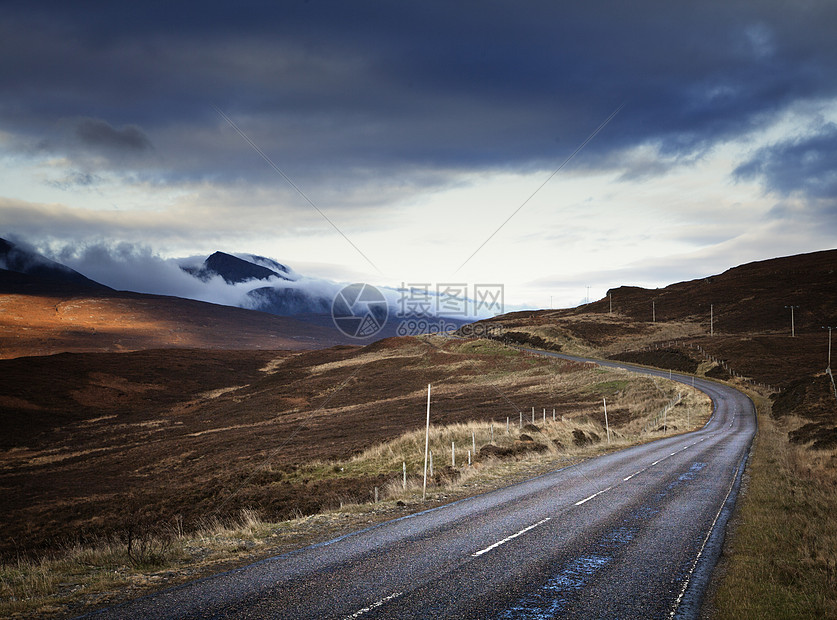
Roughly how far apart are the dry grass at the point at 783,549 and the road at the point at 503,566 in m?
0.59

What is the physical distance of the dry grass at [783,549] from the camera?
8.64m

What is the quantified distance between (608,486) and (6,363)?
10563cm

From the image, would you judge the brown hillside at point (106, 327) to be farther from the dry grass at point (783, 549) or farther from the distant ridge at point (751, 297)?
the dry grass at point (783, 549)

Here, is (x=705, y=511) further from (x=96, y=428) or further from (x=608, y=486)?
(x=96, y=428)

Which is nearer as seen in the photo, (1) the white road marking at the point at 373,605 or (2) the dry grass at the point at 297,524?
(1) the white road marking at the point at 373,605

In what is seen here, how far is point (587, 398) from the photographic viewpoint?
51812mm

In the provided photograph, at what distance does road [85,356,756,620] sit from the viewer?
8469mm

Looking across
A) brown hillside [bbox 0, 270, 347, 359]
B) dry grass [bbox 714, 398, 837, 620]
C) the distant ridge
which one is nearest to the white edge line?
dry grass [bbox 714, 398, 837, 620]

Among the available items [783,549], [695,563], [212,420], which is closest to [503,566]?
[695,563]

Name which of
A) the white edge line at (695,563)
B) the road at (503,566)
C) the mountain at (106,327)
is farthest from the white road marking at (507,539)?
the mountain at (106,327)

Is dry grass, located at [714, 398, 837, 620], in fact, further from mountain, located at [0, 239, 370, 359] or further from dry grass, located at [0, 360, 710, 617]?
mountain, located at [0, 239, 370, 359]

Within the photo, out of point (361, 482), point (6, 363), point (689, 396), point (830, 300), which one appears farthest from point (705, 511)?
point (830, 300)

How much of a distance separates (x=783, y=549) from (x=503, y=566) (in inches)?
263

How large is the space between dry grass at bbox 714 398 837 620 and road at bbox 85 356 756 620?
1.93 ft
